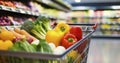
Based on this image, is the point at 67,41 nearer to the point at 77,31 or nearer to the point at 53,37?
the point at 53,37

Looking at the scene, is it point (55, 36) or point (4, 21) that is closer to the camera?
point (55, 36)

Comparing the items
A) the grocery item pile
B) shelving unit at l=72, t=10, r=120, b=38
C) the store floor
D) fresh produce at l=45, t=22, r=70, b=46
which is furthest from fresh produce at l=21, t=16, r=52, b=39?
shelving unit at l=72, t=10, r=120, b=38

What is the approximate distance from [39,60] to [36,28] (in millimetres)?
592

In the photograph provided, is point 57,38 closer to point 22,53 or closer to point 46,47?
point 46,47

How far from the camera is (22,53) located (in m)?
0.70

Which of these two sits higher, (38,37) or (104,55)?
(38,37)

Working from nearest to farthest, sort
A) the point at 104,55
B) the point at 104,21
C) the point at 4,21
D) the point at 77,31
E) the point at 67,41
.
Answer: the point at 67,41 → the point at 77,31 → the point at 4,21 → the point at 104,55 → the point at 104,21

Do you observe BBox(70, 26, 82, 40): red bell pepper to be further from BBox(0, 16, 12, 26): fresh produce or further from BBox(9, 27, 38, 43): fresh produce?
BBox(0, 16, 12, 26): fresh produce

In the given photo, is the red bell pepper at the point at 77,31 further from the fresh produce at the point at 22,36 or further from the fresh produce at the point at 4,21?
the fresh produce at the point at 4,21

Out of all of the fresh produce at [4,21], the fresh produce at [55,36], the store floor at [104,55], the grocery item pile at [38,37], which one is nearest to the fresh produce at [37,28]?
the grocery item pile at [38,37]

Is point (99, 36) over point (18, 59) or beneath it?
beneath

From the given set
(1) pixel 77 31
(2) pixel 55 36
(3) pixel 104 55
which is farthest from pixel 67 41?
(3) pixel 104 55

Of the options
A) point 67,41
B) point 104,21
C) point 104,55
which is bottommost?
point 104,55

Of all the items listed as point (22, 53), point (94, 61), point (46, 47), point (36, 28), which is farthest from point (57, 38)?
point (94, 61)
